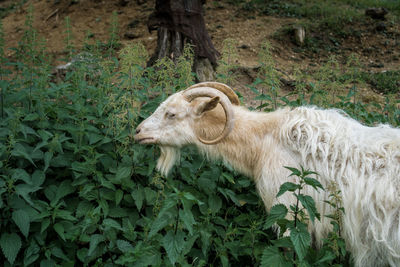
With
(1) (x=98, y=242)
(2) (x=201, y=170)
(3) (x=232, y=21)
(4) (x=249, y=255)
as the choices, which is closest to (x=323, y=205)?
(4) (x=249, y=255)

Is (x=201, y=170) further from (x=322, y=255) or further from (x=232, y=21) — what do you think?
(x=232, y=21)

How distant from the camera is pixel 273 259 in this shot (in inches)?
102

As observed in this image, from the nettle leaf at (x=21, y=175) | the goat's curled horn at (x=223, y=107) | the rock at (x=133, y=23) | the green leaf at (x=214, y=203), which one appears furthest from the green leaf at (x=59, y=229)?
the rock at (x=133, y=23)

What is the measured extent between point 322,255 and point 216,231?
1.00 meters

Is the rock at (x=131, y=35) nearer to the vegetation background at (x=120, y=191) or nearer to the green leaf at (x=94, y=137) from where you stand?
the vegetation background at (x=120, y=191)

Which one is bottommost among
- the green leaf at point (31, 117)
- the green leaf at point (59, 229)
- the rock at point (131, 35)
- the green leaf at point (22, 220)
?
A: the rock at point (131, 35)

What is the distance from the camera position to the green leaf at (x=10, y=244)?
3.06 meters

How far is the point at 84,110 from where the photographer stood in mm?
3723

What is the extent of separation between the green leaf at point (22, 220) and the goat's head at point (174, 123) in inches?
45.6

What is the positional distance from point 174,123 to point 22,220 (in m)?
1.58

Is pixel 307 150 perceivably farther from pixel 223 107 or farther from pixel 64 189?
pixel 64 189

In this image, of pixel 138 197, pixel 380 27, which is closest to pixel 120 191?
pixel 138 197

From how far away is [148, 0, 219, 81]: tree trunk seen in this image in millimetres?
6508

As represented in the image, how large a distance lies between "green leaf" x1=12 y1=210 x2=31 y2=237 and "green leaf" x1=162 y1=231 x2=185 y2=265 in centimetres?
124
